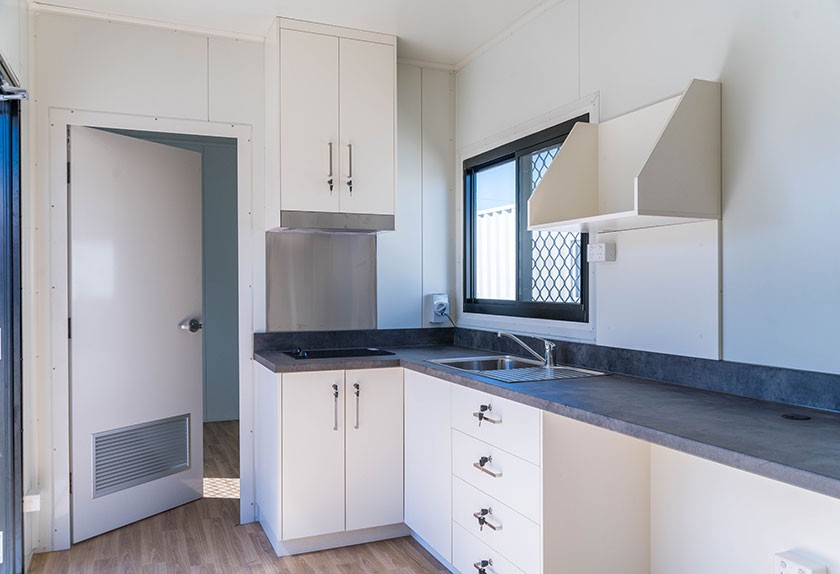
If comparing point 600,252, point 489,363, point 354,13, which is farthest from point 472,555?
point 354,13

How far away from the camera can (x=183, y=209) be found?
3545 mm

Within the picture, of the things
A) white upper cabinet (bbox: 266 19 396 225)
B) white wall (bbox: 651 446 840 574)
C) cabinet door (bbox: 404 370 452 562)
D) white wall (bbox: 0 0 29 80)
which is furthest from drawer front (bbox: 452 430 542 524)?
white wall (bbox: 0 0 29 80)

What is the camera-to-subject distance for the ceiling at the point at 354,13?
2.90m

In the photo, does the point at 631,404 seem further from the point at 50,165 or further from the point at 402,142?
the point at 50,165

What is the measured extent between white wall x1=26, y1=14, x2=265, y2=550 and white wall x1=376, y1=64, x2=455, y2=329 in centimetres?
75

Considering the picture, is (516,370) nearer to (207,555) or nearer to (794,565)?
(794,565)

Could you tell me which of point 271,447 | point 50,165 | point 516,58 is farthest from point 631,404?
point 50,165

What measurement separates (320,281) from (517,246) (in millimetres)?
1090

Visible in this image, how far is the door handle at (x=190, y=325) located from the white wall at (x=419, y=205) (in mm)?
1040

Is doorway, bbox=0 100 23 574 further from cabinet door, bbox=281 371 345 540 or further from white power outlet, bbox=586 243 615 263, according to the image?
white power outlet, bbox=586 243 615 263

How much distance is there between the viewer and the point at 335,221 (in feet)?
10.4

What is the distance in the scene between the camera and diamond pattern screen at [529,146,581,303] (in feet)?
9.12

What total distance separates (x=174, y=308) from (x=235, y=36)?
4.91 ft

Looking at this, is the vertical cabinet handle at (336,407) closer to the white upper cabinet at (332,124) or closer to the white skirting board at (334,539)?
the white skirting board at (334,539)
